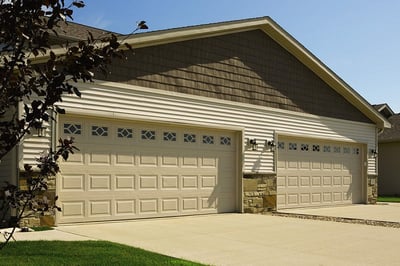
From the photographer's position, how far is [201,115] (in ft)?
41.8

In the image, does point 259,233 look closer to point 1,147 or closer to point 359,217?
point 359,217

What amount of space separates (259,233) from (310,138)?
277 inches

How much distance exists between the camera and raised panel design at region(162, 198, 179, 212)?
1188 centimetres

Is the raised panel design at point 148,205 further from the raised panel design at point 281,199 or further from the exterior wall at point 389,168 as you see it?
the exterior wall at point 389,168

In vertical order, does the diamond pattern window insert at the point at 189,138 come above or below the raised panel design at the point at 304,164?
above

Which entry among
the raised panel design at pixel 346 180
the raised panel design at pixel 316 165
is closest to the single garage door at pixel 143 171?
the raised panel design at pixel 316 165

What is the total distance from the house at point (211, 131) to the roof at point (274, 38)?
0.04 m

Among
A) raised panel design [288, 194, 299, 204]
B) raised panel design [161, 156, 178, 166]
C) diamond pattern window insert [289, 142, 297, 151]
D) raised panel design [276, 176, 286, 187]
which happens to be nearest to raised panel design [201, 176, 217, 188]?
raised panel design [161, 156, 178, 166]

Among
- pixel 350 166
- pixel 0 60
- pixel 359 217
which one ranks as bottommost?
pixel 359 217

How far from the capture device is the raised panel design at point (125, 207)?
10984 mm

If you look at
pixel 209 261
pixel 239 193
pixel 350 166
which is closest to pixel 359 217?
pixel 239 193

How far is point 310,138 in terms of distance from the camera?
52.7 ft

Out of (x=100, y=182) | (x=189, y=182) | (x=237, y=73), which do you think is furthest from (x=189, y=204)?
(x=237, y=73)

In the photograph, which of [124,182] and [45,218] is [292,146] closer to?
[124,182]
